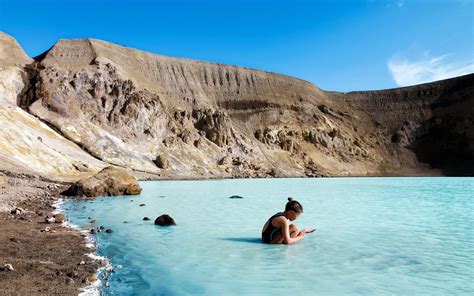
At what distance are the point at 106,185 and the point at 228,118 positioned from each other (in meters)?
55.3

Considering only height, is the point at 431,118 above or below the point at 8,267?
above

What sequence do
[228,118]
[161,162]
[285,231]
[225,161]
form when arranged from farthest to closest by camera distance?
[228,118] < [225,161] < [161,162] < [285,231]

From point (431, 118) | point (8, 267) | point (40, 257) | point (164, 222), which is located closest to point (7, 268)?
point (8, 267)

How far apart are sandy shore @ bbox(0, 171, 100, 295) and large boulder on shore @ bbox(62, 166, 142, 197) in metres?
10.6

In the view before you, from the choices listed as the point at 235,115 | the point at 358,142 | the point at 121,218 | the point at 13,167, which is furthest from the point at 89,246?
the point at 358,142

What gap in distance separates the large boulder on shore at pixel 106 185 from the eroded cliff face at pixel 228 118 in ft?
36.8

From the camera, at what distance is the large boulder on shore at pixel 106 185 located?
25734 mm

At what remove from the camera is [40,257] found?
8742 mm

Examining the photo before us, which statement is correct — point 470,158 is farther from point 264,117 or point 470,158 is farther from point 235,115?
point 235,115

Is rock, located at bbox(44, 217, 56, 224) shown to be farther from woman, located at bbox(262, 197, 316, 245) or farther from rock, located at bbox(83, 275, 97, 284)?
woman, located at bbox(262, 197, 316, 245)

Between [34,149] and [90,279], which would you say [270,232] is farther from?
[34,149]

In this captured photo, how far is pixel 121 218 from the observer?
54.8 feet

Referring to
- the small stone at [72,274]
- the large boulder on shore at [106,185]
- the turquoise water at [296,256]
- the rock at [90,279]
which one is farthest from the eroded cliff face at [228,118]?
the rock at [90,279]

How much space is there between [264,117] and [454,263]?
84120 mm
